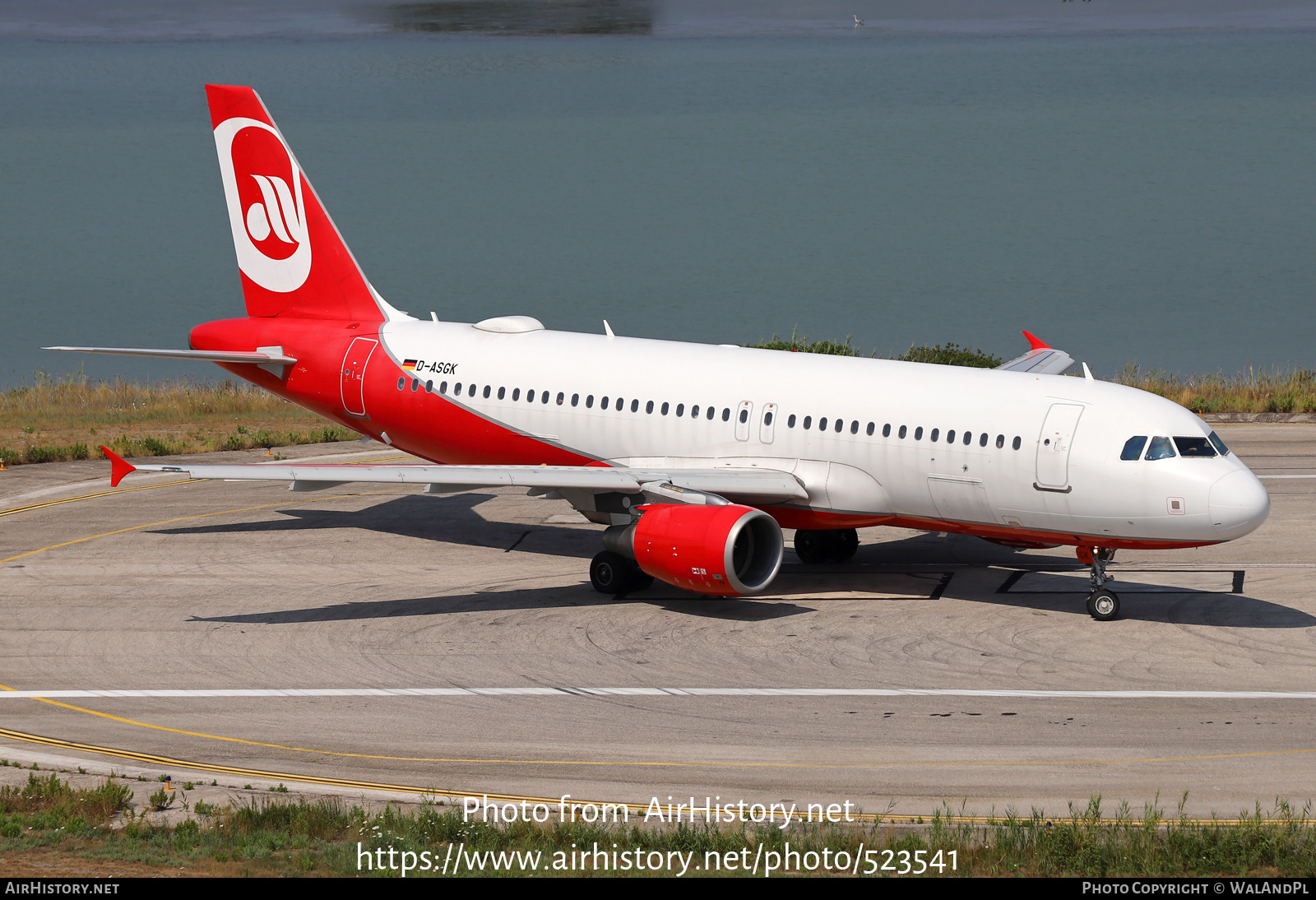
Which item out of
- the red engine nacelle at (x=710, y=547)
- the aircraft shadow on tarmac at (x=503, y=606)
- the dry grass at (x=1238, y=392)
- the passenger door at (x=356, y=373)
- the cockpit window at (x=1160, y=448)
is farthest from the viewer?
the dry grass at (x=1238, y=392)

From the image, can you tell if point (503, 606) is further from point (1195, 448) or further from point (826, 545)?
point (1195, 448)

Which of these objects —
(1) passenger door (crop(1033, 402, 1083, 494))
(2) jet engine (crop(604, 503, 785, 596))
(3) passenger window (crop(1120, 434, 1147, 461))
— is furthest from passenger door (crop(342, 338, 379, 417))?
(3) passenger window (crop(1120, 434, 1147, 461))

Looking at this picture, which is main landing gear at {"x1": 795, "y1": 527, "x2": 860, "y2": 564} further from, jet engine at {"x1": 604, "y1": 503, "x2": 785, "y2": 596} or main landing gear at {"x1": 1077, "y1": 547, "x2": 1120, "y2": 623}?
main landing gear at {"x1": 1077, "y1": 547, "x2": 1120, "y2": 623}

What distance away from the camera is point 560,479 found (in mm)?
28812

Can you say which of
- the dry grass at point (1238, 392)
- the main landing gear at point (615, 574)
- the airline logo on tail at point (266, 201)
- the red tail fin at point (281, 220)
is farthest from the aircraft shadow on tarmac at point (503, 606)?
the dry grass at point (1238, 392)

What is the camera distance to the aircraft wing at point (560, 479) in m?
27.8

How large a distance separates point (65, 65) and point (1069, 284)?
115339mm

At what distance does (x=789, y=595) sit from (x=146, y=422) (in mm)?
31177

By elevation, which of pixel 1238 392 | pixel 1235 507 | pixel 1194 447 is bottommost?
pixel 1235 507

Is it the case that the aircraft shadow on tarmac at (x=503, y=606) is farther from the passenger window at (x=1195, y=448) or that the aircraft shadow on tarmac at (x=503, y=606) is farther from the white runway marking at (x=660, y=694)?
the passenger window at (x=1195, y=448)

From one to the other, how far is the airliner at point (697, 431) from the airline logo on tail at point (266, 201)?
0.05 metres

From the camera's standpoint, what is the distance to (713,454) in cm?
3084

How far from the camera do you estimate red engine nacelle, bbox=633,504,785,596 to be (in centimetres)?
2697

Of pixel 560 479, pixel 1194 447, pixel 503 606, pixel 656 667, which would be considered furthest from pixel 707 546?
pixel 1194 447
